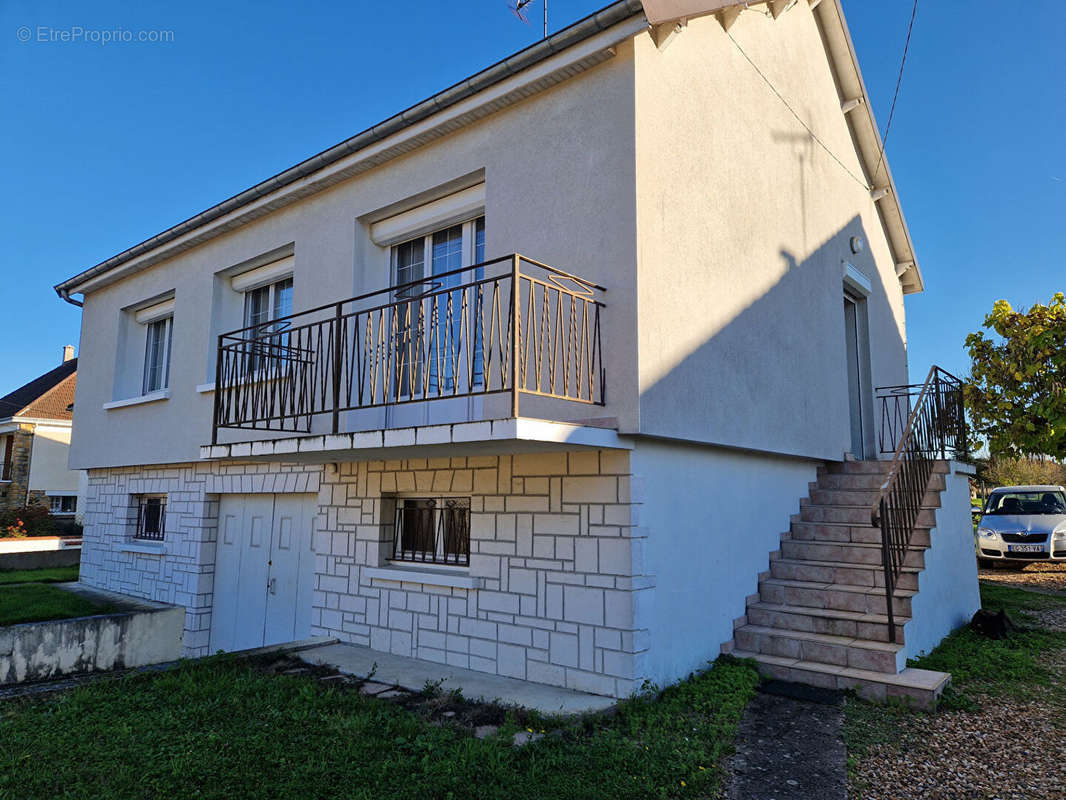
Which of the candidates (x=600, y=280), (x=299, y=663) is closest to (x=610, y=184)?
(x=600, y=280)

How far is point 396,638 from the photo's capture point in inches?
254

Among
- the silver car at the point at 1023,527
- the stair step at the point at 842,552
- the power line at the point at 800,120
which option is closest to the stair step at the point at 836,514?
the stair step at the point at 842,552

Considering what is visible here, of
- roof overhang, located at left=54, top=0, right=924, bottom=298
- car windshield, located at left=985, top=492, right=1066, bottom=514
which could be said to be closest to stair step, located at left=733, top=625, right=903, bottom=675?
roof overhang, located at left=54, top=0, right=924, bottom=298

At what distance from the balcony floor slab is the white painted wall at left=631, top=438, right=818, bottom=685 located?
52 cm

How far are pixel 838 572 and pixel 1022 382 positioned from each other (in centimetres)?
720

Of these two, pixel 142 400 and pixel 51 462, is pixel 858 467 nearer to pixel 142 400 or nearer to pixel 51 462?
pixel 142 400

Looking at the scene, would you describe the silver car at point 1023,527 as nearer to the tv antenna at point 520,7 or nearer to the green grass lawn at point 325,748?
the green grass lawn at point 325,748

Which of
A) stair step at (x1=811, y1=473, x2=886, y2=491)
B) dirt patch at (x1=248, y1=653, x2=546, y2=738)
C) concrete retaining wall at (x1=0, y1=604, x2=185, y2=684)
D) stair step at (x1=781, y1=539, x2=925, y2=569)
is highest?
stair step at (x1=811, y1=473, x2=886, y2=491)

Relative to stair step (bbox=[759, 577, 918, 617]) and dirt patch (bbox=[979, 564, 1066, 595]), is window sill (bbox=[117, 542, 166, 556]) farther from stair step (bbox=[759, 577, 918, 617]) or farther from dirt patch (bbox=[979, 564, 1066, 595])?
dirt patch (bbox=[979, 564, 1066, 595])

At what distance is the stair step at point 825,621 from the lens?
222 inches

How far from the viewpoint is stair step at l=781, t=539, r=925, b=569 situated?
634 centimetres

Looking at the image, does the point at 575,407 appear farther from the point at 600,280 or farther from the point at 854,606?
Answer: the point at 854,606

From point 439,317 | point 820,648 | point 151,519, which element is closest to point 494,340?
point 439,317

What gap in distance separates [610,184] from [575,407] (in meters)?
1.81
